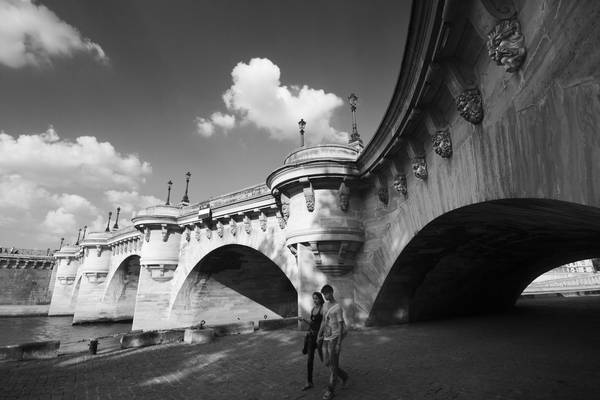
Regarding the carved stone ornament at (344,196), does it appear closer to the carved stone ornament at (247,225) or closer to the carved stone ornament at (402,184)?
the carved stone ornament at (402,184)

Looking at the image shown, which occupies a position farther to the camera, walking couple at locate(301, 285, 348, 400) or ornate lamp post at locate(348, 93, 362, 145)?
ornate lamp post at locate(348, 93, 362, 145)

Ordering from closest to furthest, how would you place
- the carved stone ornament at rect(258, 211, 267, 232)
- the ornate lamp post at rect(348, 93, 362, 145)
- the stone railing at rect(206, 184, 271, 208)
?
the ornate lamp post at rect(348, 93, 362, 145) → the carved stone ornament at rect(258, 211, 267, 232) → the stone railing at rect(206, 184, 271, 208)

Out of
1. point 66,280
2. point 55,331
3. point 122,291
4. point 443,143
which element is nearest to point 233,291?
point 122,291

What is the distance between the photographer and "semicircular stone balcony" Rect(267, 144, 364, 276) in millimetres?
10406

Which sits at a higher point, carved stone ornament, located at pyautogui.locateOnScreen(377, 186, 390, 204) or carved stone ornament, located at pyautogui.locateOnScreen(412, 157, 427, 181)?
carved stone ornament, located at pyautogui.locateOnScreen(377, 186, 390, 204)

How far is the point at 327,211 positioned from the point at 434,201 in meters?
4.69

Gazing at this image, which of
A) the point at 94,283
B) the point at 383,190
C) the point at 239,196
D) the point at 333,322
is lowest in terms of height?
the point at 333,322

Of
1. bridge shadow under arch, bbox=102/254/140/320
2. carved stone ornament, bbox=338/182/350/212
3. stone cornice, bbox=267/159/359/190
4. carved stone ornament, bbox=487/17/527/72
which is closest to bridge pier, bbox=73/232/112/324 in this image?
bridge shadow under arch, bbox=102/254/140/320

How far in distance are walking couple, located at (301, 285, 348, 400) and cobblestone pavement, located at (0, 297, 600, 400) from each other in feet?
1.17

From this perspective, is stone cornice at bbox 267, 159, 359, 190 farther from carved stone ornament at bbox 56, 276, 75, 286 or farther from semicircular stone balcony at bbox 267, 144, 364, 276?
carved stone ornament at bbox 56, 276, 75, 286

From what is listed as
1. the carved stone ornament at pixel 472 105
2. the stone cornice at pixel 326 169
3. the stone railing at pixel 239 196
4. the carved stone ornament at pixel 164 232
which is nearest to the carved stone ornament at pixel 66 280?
Result: the carved stone ornament at pixel 164 232

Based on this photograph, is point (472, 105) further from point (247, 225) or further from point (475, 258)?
point (247, 225)

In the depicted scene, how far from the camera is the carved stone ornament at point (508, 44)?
122 inches

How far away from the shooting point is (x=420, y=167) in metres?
6.75
